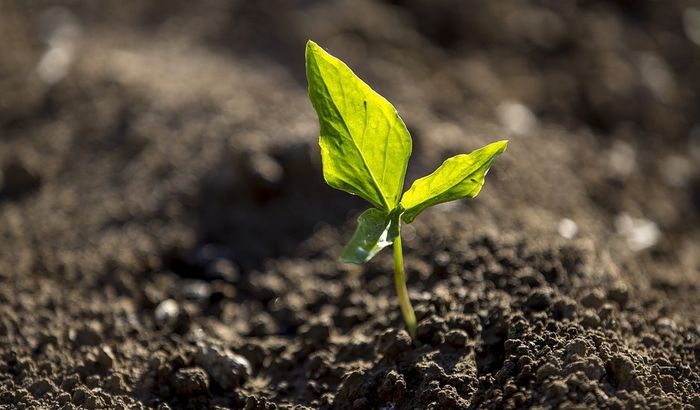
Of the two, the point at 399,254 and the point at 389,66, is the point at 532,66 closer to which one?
the point at 389,66

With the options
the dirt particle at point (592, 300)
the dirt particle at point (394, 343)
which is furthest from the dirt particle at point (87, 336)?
the dirt particle at point (592, 300)

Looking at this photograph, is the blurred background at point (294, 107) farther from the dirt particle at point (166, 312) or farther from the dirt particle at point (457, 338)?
the dirt particle at point (457, 338)

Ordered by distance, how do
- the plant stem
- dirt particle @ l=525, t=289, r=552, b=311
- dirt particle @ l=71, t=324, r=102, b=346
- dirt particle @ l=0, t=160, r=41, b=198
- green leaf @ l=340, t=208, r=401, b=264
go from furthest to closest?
dirt particle @ l=0, t=160, r=41, b=198 < dirt particle @ l=71, t=324, r=102, b=346 < dirt particle @ l=525, t=289, r=552, b=311 < the plant stem < green leaf @ l=340, t=208, r=401, b=264

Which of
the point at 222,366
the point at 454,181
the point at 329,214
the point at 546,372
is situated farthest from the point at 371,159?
the point at 329,214

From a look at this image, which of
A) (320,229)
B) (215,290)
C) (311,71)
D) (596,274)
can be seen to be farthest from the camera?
(320,229)

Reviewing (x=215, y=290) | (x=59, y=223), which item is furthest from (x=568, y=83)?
(x=59, y=223)

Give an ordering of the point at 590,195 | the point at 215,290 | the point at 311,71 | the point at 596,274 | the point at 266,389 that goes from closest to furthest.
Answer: the point at 311,71
the point at 266,389
the point at 596,274
the point at 215,290
the point at 590,195

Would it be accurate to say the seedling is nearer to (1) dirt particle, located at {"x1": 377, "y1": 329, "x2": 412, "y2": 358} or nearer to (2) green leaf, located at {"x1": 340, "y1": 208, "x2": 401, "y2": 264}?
(2) green leaf, located at {"x1": 340, "y1": 208, "x2": 401, "y2": 264}

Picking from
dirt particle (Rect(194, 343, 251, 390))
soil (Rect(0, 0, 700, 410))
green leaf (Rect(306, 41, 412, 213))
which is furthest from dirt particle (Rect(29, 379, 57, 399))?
green leaf (Rect(306, 41, 412, 213))
